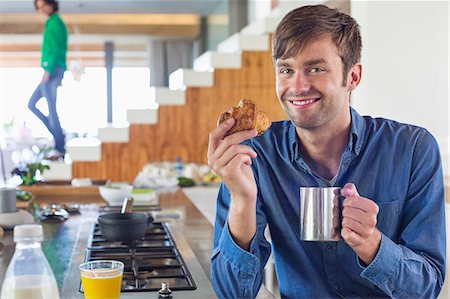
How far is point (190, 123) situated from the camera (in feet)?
21.6

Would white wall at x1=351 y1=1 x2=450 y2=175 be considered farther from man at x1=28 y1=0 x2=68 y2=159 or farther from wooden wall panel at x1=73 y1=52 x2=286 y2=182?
man at x1=28 y1=0 x2=68 y2=159

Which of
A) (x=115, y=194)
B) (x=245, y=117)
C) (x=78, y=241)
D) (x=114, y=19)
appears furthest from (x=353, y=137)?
(x=114, y=19)

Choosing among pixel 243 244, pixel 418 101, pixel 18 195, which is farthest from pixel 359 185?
pixel 418 101

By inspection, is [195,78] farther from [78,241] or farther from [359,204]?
[359,204]

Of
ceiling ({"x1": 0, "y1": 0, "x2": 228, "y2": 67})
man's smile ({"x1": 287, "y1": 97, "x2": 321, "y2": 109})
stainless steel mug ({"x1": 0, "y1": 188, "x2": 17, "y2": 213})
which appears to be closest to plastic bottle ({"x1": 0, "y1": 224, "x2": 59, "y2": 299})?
man's smile ({"x1": 287, "y1": 97, "x2": 321, "y2": 109})

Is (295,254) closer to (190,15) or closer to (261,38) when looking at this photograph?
(261,38)

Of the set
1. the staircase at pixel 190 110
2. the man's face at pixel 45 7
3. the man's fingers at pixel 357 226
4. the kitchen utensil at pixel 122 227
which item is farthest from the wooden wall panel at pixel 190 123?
the man's fingers at pixel 357 226

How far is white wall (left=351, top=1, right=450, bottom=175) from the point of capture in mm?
3432

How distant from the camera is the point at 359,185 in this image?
154 centimetres

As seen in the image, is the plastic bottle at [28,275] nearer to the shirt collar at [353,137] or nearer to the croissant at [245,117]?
the croissant at [245,117]

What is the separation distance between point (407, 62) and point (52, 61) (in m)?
3.66

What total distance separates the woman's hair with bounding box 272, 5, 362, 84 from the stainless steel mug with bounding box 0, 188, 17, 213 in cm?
122

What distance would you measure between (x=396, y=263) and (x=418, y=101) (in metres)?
2.32

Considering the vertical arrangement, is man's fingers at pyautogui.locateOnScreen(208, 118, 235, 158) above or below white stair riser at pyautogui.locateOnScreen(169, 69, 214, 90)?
below
